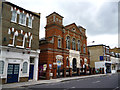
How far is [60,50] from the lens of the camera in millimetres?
24406

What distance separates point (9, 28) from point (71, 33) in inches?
639

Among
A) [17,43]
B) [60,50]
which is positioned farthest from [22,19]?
[60,50]

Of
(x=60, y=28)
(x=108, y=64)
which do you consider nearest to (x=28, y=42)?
(x=60, y=28)

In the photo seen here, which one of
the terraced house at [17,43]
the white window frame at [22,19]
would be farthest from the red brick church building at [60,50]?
the white window frame at [22,19]

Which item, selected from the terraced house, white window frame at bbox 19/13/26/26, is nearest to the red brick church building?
the terraced house

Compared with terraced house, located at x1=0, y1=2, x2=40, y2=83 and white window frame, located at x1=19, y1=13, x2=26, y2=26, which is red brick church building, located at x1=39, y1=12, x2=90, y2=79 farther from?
white window frame, located at x1=19, y1=13, x2=26, y2=26

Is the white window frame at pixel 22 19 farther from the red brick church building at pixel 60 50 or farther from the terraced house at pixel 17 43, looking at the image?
the red brick church building at pixel 60 50

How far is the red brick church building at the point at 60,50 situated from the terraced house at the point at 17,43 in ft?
13.4

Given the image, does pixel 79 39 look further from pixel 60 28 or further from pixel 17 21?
pixel 17 21

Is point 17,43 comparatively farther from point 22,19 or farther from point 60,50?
point 60,50

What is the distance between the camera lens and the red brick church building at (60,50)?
21859 millimetres

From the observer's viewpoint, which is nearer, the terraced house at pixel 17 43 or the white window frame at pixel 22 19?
the terraced house at pixel 17 43

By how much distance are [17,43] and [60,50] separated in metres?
10.8

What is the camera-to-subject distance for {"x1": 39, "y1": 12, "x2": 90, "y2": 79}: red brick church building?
21.9m
